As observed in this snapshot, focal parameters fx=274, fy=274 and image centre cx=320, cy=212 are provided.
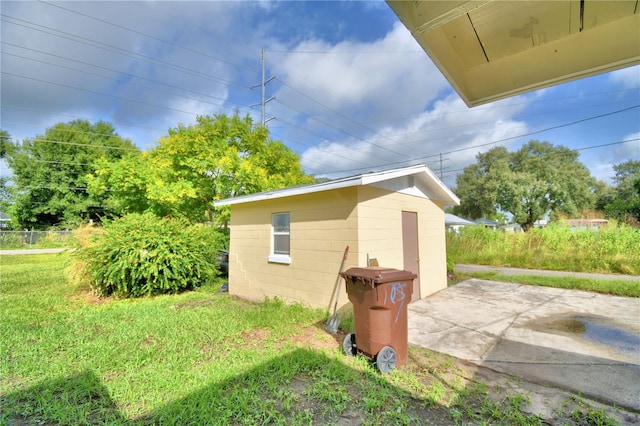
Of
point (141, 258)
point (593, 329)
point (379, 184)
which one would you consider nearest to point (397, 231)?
point (379, 184)

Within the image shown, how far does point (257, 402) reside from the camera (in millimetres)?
2773

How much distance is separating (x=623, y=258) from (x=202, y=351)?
1429 cm

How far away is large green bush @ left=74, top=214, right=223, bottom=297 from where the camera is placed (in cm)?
722

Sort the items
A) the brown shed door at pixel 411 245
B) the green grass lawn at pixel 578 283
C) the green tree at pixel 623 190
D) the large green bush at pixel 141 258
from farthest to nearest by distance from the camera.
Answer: the green tree at pixel 623 190, the green grass lawn at pixel 578 283, the large green bush at pixel 141 258, the brown shed door at pixel 411 245

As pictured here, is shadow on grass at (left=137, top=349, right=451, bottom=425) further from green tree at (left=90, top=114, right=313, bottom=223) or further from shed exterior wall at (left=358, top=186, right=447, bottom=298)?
green tree at (left=90, top=114, right=313, bottom=223)

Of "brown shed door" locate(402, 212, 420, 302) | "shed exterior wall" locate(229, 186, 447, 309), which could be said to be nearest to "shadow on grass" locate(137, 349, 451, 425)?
"shed exterior wall" locate(229, 186, 447, 309)

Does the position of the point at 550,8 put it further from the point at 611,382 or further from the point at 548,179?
the point at 548,179

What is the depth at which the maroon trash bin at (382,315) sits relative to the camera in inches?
137

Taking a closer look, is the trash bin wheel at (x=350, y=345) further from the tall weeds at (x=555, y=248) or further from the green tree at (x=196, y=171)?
the tall weeds at (x=555, y=248)

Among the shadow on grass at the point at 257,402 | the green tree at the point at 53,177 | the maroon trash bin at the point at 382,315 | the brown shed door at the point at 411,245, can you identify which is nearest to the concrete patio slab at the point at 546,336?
the brown shed door at the point at 411,245

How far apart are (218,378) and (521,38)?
410 centimetres

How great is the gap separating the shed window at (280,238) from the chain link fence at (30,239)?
24.6 metres

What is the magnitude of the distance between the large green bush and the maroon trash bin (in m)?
6.09

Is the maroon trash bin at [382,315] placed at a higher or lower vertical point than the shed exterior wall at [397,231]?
lower
